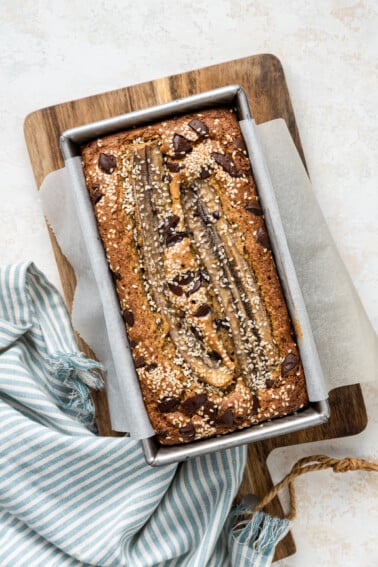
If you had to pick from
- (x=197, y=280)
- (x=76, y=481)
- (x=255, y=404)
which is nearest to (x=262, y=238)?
(x=197, y=280)

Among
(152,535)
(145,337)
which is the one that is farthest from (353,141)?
(152,535)

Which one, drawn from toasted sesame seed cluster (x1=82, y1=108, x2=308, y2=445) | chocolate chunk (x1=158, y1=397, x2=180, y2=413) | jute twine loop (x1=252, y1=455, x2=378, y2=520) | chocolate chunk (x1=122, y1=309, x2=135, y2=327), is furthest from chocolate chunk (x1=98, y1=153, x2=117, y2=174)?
jute twine loop (x1=252, y1=455, x2=378, y2=520)

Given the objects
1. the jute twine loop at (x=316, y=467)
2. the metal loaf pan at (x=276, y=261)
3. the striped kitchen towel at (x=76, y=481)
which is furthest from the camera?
the jute twine loop at (x=316, y=467)

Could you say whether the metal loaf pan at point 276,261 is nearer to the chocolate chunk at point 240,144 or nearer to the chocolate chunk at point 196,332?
the chocolate chunk at point 240,144

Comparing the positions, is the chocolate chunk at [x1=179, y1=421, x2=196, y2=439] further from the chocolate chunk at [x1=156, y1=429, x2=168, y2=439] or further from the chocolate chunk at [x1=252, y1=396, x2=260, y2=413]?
the chocolate chunk at [x1=252, y1=396, x2=260, y2=413]

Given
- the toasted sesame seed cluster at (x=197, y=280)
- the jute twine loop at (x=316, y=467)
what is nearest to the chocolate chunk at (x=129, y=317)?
the toasted sesame seed cluster at (x=197, y=280)

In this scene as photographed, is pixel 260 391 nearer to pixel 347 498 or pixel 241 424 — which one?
pixel 241 424

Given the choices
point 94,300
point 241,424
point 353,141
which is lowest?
point 241,424
